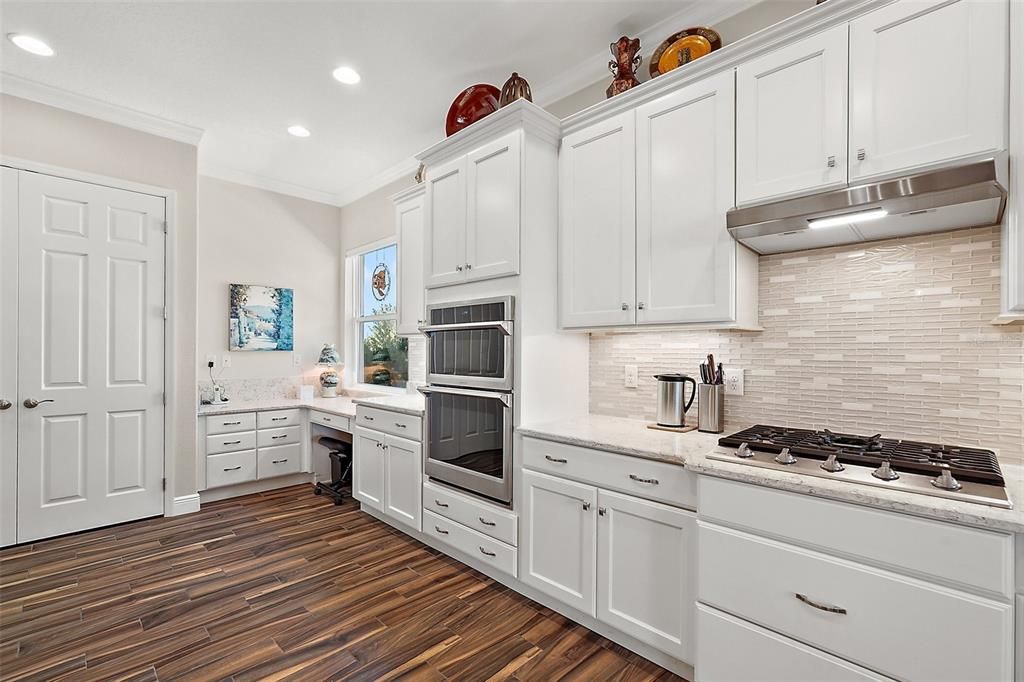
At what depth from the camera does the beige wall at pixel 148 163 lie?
3176mm

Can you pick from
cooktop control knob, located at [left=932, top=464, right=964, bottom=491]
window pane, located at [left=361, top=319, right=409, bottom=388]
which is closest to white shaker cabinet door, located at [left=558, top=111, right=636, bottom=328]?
cooktop control knob, located at [left=932, top=464, right=964, bottom=491]

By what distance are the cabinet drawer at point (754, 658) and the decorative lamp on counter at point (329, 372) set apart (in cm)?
408

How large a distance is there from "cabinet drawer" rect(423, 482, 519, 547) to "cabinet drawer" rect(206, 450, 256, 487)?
2036mm

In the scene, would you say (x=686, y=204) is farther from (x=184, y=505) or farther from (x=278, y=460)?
(x=184, y=505)

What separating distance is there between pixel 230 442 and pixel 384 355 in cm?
152

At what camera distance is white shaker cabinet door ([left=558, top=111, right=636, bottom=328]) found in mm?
2324

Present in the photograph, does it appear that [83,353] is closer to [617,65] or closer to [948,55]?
[617,65]

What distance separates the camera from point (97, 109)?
3375 millimetres

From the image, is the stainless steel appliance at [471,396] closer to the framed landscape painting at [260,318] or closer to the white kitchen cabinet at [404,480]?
the white kitchen cabinet at [404,480]

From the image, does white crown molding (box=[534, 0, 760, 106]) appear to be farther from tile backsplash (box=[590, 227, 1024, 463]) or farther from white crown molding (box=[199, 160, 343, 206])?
white crown molding (box=[199, 160, 343, 206])

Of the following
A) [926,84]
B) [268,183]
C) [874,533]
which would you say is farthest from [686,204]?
[268,183]

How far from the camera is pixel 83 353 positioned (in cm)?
335

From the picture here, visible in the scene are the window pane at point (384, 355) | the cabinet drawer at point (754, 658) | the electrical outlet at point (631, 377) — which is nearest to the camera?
the cabinet drawer at point (754, 658)

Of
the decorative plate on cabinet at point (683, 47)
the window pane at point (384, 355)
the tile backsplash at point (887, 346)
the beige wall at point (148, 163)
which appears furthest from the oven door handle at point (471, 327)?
the beige wall at point (148, 163)
